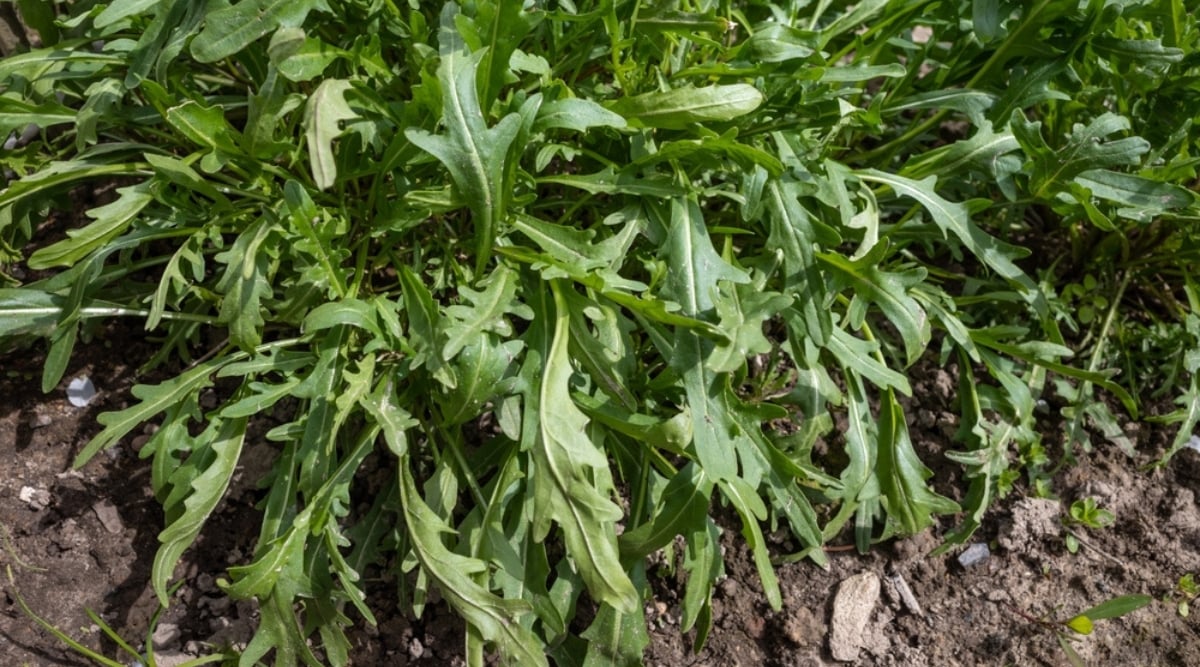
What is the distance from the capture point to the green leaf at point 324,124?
1620mm

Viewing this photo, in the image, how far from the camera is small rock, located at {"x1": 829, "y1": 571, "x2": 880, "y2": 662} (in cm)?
214

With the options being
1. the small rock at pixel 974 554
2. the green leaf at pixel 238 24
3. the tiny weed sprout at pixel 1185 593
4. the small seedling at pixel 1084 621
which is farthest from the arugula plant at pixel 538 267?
the tiny weed sprout at pixel 1185 593

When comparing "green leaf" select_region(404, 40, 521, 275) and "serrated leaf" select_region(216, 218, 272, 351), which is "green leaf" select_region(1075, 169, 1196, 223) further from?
"serrated leaf" select_region(216, 218, 272, 351)

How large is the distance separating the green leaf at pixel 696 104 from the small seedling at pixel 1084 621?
4.24ft

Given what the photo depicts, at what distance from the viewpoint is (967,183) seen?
8.12ft

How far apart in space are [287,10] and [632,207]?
2.41ft

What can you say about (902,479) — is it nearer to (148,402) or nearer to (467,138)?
(467,138)

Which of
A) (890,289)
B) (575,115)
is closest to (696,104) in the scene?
(575,115)

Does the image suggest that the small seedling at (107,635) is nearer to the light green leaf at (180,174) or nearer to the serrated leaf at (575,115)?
the light green leaf at (180,174)

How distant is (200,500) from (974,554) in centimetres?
165

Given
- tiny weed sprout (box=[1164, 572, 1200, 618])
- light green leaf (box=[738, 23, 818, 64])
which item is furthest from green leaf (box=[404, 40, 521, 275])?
tiny weed sprout (box=[1164, 572, 1200, 618])

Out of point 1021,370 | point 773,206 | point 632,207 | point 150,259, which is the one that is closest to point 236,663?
point 150,259

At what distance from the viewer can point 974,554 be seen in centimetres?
230

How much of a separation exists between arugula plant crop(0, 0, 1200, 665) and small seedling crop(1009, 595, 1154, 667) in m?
0.29
